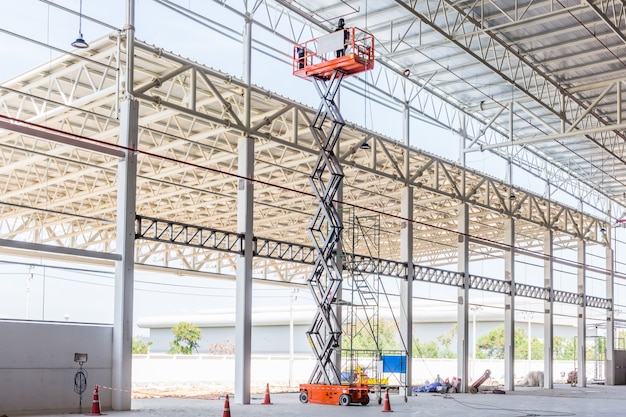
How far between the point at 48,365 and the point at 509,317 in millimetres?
Result: 31741

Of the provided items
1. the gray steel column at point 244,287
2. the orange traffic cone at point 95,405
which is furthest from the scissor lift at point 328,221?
the orange traffic cone at point 95,405

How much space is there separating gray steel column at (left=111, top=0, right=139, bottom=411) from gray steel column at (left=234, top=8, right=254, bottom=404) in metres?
5.10

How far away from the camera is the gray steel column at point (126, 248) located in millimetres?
23891

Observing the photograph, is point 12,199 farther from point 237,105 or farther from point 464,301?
point 464,301

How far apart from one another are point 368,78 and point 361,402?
1609cm

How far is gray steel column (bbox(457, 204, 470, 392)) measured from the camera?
41.7 meters

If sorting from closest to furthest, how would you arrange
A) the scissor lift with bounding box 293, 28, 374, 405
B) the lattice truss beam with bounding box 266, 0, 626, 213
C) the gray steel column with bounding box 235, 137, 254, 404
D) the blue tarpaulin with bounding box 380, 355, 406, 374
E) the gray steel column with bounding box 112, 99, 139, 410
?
1. the gray steel column with bounding box 112, 99, 139, 410
2. the gray steel column with bounding box 235, 137, 254, 404
3. the scissor lift with bounding box 293, 28, 374, 405
4. the lattice truss beam with bounding box 266, 0, 626, 213
5. the blue tarpaulin with bounding box 380, 355, 406, 374

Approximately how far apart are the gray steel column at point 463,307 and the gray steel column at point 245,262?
16.6 meters

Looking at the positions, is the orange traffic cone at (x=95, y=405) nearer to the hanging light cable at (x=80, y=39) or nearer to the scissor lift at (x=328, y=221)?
the scissor lift at (x=328, y=221)

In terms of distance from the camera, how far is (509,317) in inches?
1863

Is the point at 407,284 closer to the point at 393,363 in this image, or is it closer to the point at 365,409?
the point at 393,363

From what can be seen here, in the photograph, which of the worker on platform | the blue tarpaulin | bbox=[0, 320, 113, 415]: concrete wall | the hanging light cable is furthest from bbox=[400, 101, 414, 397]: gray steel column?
the hanging light cable

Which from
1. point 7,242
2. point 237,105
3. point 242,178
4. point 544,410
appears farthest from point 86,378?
point 544,410

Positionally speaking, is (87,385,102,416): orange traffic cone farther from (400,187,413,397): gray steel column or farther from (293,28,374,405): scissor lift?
(400,187,413,397): gray steel column
